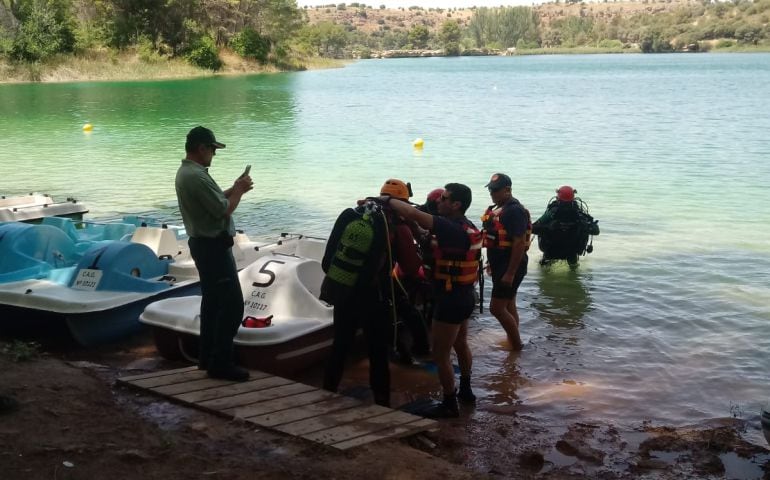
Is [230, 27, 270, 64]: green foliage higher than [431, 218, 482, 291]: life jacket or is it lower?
higher

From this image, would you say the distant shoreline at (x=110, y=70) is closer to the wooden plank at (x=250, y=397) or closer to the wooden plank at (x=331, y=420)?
the wooden plank at (x=250, y=397)

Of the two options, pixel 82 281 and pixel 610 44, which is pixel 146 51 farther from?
pixel 610 44

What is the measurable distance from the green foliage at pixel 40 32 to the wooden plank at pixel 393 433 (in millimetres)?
65168

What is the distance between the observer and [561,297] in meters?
11.1

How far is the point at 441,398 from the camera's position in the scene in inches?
282

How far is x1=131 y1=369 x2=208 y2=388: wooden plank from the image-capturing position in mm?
6004

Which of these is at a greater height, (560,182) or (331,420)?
(331,420)

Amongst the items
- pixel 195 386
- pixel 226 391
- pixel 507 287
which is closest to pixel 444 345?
pixel 226 391

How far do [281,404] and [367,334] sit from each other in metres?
0.89

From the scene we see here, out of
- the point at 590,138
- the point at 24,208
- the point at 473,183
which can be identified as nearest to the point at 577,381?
the point at 24,208

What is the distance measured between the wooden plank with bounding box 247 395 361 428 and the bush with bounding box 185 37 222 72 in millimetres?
73486

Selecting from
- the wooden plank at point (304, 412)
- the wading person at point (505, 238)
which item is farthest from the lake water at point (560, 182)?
the wooden plank at point (304, 412)

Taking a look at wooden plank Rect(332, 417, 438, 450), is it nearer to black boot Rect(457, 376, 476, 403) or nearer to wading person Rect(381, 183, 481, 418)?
wading person Rect(381, 183, 481, 418)

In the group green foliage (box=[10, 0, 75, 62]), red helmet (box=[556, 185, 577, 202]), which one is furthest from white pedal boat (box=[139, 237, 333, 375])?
green foliage (box=[10, 0, 75, 62])
